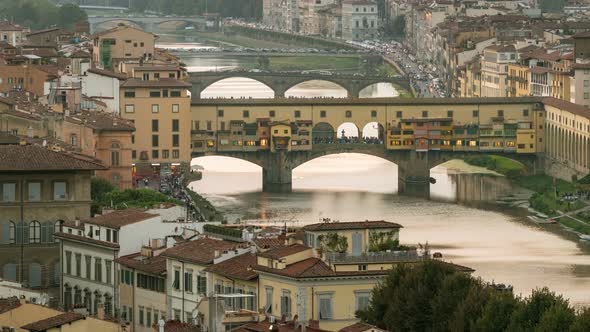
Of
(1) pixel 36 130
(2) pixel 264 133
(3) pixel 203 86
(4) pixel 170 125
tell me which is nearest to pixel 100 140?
(1) pixel 36 130

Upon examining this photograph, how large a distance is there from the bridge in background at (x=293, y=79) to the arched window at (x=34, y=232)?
5970 centimetres

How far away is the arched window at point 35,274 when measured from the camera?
3422 cm

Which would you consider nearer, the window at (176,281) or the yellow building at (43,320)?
the yellow building at (43,320)

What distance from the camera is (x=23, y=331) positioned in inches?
993

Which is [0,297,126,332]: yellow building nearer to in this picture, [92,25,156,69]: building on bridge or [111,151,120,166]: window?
[111,151,120,166]: window

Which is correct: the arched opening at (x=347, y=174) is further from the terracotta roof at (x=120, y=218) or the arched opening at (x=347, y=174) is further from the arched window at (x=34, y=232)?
the terracotta roof at (x=120, y=218)

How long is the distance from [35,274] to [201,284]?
18.4ft

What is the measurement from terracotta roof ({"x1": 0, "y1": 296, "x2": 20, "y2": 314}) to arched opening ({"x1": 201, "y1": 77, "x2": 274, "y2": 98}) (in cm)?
6558

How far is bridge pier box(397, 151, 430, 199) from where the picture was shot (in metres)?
67.2

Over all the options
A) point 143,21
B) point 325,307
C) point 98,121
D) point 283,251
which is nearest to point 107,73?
point 98,121

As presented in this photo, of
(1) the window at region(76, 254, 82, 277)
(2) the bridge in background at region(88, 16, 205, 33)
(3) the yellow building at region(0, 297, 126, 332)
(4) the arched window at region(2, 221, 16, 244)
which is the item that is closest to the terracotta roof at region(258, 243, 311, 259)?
(3) the yellow building at region(0, 297, 126, 332)

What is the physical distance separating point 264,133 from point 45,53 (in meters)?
6.26

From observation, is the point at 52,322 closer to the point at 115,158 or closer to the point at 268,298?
the point at 268,298

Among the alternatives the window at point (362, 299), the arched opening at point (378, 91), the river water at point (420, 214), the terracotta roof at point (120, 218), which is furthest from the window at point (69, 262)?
the arched opening at point (378, 91)
